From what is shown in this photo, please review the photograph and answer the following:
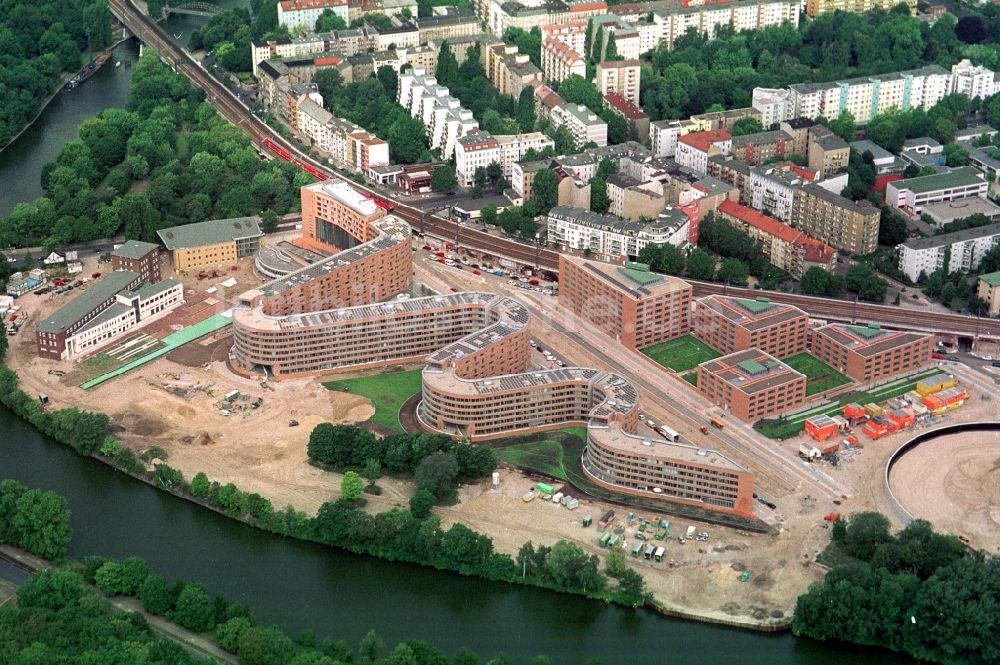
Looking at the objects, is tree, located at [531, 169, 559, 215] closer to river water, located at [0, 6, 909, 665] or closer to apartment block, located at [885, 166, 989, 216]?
apartment block, located at [885, 166, 989, 216]

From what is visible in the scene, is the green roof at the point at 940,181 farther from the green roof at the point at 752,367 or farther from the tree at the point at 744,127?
the green roof at the point at 752,367

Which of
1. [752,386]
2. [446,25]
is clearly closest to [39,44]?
[446,25]

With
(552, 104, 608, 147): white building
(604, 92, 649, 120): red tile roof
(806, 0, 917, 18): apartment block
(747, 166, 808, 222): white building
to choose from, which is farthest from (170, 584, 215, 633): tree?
(806, 0, 917, 18): apartment block

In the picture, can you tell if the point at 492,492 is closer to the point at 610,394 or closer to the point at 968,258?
the point at 610,394

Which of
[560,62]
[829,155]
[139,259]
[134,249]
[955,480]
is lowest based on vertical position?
[955,480]

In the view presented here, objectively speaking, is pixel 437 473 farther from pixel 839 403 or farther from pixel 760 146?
pixel 760 146

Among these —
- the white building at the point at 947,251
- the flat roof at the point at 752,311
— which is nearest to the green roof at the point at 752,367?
the flat roof at the point at 752,311
